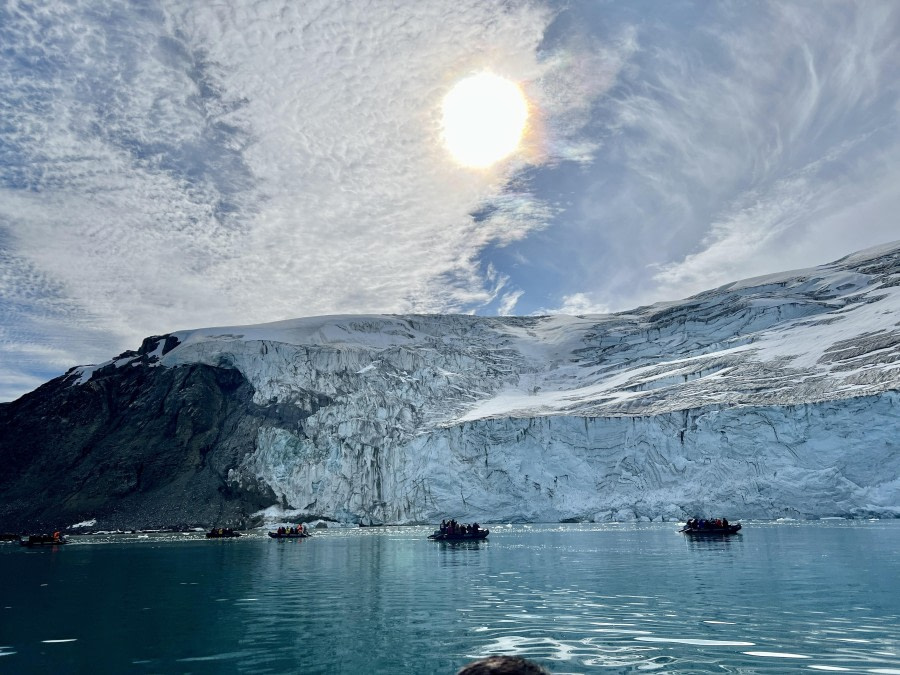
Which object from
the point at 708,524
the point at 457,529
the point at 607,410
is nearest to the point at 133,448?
the point at 457,529

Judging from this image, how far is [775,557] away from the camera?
83.0 ft

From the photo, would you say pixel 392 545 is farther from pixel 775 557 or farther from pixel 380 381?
pixel 380 381

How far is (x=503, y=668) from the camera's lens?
4.00 meters

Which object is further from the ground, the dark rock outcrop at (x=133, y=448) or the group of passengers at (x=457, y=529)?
the dark rock outcrop at (x=133, y=448)

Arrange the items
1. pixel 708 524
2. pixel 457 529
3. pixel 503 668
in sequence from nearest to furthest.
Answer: pixel 503 668, pixel 708 524, pixel 457 529

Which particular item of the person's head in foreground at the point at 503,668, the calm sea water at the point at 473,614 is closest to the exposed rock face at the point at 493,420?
the calm sea water at the point at 473,614

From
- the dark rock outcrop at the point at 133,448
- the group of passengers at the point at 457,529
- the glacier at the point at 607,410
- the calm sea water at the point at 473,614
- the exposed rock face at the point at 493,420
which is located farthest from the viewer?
the dark rock outcrop at the point at 133,448

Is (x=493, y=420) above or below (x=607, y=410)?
below

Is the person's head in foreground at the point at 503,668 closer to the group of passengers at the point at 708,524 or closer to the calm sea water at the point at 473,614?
the calm sea water at the point at 473,614

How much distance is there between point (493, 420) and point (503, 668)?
63661 millimetres

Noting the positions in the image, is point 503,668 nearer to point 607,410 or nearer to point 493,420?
point 493,420

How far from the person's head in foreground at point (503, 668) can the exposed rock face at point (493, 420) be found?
54.5 m

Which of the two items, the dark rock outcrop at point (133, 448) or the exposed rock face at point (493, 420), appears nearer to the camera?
the exposed rock face at point (493, 420)

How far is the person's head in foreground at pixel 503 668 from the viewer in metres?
3.96
